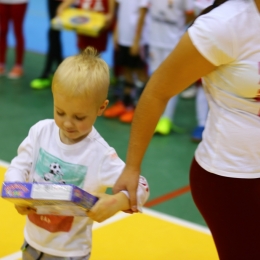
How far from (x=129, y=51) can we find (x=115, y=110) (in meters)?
0.59

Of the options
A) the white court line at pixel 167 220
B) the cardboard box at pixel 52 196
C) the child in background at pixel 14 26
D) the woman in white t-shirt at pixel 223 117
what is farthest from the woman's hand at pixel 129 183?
the child in background at pixel 14 26

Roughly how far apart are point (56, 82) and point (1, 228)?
1555 millimetres

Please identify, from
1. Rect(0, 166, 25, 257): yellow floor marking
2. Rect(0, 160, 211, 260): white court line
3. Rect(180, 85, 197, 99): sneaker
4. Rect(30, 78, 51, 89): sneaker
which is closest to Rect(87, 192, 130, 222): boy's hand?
Rect(0, 166, 25, 257): yellow floor marking

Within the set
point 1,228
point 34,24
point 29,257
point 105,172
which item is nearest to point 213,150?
point 105,172

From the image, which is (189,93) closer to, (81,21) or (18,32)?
(81,21)

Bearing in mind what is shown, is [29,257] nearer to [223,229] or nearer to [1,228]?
[223,229]

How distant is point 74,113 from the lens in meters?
1.94

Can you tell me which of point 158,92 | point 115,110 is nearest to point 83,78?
point 158,92

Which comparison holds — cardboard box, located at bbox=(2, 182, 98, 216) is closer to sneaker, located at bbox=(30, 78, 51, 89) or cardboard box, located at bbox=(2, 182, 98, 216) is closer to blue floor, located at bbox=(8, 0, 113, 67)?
sneaker, located at bbox=(30, 78, 51, 89)

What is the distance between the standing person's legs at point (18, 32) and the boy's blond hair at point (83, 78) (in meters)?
4.54

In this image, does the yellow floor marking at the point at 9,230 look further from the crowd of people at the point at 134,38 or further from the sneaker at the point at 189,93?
the sneaker at the point at 189,93

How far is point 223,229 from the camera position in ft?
6.46

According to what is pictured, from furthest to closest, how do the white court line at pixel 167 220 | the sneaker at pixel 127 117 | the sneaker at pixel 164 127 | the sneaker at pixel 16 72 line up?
the sneaker at pixel 16 72
the sneaker at pixel 127 117
the sneaker at pixel 164 127
the white court line at pixel 167 220

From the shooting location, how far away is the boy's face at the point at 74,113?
1922mm
